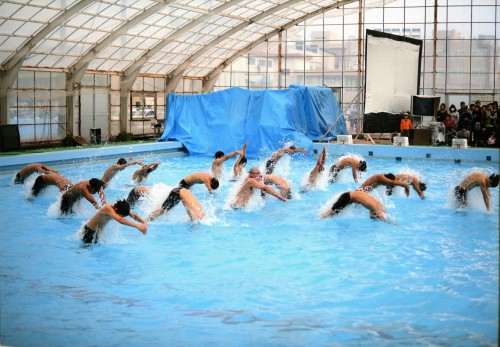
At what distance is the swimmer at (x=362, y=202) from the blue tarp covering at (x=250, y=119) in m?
12.2

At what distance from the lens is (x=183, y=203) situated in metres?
10.4

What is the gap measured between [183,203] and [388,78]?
12.7 m

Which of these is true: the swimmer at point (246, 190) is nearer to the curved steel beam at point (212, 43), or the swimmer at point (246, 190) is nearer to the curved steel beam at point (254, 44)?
the curved steel beam at point (212, 43)

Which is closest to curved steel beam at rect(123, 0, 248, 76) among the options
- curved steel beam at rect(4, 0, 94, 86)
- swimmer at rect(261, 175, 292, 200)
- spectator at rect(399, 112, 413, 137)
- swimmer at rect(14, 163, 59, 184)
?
curved steel beam at rect(4, 0, 94, 86)

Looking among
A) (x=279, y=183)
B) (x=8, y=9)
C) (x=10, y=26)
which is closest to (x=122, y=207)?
(x=279, y=183)

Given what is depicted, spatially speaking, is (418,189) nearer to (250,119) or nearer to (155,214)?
(155,214)

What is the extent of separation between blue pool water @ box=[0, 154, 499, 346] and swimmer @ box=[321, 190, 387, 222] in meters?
0.22

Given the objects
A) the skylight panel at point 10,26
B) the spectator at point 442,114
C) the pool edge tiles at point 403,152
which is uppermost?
the skylight panel at point 10,26

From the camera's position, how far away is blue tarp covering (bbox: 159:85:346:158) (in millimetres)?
23531

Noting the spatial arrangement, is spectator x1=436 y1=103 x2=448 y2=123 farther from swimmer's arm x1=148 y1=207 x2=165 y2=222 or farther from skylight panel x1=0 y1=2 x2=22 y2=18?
swimmer's arm x1=148 y1=207 x2=165 y2=222

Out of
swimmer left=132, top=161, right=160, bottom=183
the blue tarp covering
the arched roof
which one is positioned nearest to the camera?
swimmer left=132, top=161, right=160, bottom=183

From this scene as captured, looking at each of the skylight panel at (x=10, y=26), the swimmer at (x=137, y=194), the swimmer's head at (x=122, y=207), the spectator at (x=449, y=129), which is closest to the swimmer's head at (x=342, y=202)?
the swimmer at (x=137, y=194)

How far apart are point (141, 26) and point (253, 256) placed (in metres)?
18.2

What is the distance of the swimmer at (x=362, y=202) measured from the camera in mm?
10406
